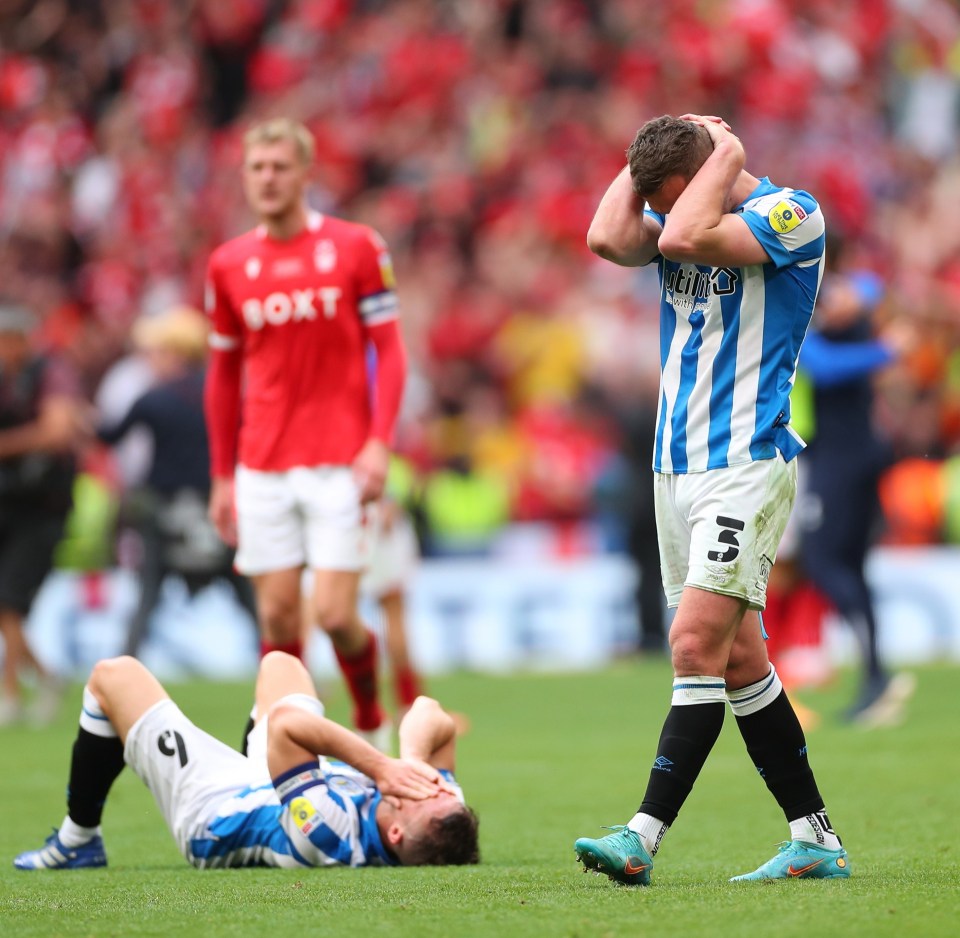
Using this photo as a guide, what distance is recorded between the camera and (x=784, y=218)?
475 centimetres

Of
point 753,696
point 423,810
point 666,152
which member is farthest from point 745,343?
point 423,810

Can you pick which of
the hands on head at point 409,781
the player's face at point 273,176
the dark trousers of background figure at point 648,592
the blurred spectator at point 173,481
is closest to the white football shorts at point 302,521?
the player's face at point 273,176

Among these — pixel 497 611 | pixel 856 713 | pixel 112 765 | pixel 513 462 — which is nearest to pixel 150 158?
pixel 513 462

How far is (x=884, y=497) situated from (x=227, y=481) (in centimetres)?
905

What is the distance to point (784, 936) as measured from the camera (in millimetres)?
3855

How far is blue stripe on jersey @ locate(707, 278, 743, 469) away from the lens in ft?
15.7

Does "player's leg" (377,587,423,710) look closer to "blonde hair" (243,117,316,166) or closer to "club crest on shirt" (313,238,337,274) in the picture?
"club crest on shirt" (313,238,337,274)

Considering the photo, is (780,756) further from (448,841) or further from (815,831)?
(448,841)

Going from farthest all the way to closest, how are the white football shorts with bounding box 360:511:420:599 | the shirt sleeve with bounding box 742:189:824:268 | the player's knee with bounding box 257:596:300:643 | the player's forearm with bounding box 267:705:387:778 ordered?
the white football shorts with bounding box 360:511:420:599
the player's knee with bounding box 257:596:300:643
the player's forearm with bounding box 267:705:387:778
the shirt sleeve with bounding box 742:189:824:268

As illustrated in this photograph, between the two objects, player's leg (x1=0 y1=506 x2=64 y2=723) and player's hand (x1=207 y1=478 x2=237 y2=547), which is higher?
player's hand (x1=207 y1=478 x2=237 y2=547)

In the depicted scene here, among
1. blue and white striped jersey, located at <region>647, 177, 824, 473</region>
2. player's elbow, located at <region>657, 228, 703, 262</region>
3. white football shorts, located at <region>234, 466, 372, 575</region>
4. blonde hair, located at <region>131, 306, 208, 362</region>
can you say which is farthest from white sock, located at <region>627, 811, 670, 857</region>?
blonde hair, located at <region>131, 306, 208, 362</region>

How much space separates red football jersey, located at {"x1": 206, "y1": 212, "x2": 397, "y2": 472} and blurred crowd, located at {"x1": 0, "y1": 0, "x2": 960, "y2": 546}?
29.2 feet

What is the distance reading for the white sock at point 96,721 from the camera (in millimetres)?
5395

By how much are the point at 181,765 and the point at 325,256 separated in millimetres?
2934
